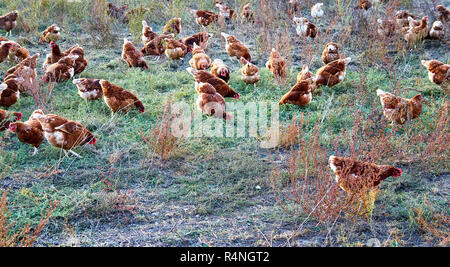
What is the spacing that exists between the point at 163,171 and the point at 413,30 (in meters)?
5.40

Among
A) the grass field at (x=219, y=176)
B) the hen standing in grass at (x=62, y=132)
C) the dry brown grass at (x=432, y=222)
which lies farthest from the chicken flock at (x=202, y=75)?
the dry brown grass at (x=432, y=222)

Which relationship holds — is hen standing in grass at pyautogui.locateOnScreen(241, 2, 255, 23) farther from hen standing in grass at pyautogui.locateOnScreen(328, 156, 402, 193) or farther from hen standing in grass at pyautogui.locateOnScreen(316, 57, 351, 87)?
hen standing in grass at pyautogui.locateOnScreen(328, 156, 402, 193)

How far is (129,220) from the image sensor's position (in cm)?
363

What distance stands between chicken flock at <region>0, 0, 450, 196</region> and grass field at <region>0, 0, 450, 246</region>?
15 centimetres

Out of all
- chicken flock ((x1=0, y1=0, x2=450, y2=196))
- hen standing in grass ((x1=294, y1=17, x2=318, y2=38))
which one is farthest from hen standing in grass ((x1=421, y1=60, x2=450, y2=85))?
hen standing in grass ((x1=294, y1=17, x2=318, y2=38))

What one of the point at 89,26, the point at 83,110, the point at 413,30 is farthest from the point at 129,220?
the point at 413,30

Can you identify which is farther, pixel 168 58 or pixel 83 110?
pixel 168 58

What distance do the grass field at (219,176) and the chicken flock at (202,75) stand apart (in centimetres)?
15

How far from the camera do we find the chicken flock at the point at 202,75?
4344 mm

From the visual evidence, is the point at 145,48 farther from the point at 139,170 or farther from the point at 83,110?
the point at 139,170

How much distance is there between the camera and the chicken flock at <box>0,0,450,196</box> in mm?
4344

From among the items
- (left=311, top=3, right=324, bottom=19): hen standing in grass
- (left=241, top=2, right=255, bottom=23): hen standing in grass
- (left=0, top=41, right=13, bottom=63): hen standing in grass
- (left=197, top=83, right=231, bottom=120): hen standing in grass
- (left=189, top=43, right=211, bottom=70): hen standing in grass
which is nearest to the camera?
(left=197, top=83, right=231, bottom=120): hen standing in grass

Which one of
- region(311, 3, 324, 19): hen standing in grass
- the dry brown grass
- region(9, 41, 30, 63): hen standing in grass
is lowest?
the dry brown grass
